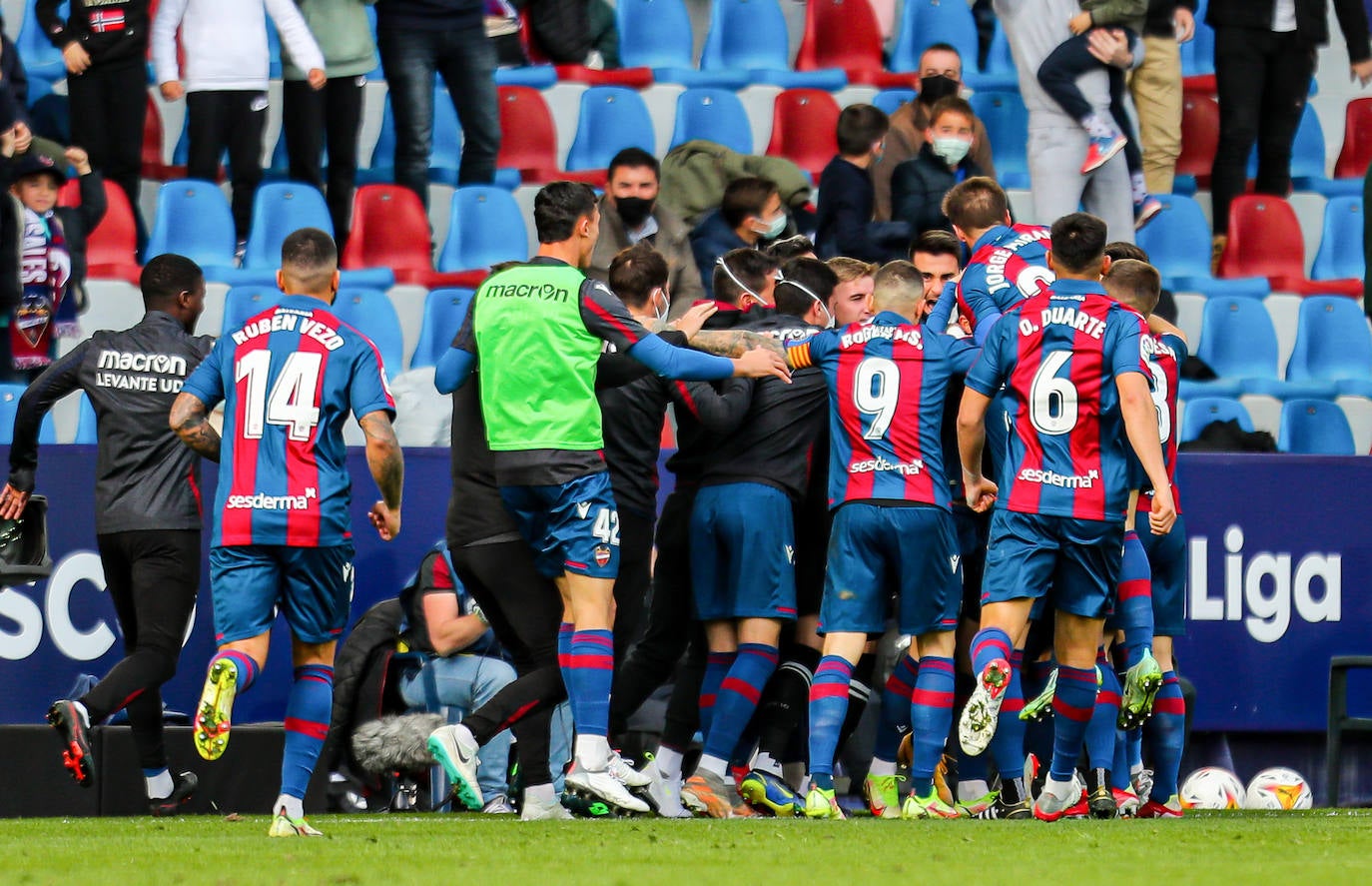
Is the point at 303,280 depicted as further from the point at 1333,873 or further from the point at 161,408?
the point at 1333,873

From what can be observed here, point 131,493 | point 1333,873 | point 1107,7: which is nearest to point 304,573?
point 131,493

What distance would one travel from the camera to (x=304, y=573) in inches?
251

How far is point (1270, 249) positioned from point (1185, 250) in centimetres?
65

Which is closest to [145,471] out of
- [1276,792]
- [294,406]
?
[294,406]

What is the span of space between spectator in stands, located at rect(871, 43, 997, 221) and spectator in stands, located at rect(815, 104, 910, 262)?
453 mm

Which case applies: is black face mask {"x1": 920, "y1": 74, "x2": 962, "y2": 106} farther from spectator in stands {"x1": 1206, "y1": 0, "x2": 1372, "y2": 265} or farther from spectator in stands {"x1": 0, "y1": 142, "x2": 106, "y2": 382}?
spectator in stands {"x1": 0, "y1": 142, "x2": 106, "y2": 382}

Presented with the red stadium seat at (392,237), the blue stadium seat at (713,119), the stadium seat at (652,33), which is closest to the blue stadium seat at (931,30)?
the stadium seat at (652,33)

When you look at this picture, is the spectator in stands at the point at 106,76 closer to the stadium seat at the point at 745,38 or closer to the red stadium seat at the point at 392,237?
the red stadium seat at the point at 392,237

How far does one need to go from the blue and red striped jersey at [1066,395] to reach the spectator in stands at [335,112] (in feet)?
17.3

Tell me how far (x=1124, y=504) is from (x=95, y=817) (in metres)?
4.05

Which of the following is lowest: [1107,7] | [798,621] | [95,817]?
[95,817]

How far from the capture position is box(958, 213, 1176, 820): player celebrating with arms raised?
6.88 m

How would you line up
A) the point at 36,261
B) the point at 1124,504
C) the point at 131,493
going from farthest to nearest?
the point at 36,261, the point at 131,493, the point at 1124,504

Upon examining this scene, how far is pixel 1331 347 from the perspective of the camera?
40.3 ft
